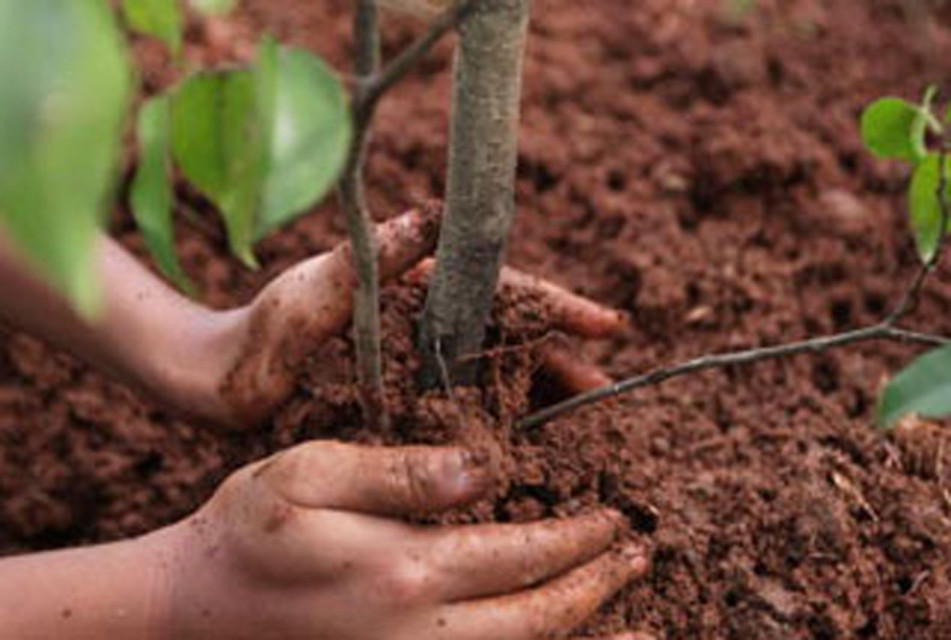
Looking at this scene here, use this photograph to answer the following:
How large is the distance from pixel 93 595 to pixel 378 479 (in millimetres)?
311

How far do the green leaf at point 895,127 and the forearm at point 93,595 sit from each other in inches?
27.7

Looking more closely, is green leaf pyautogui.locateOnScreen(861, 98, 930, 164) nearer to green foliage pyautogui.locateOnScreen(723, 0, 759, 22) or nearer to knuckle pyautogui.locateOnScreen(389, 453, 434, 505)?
knuckle pyautogui.locateOnScreen(389, 453, 434, 505)

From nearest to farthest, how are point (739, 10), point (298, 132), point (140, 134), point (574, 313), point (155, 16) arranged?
point (298, 132)
point (140, 134)
point (155, 16)
point (574, 313)
point (739, 10)

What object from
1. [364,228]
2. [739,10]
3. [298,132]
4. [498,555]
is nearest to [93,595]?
[498,555]

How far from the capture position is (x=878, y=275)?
1763 mm

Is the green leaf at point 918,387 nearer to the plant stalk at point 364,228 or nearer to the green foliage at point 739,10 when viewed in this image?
the plant stalk at point 364,228

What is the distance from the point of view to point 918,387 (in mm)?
908

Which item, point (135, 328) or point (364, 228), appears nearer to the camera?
point (364, 228)

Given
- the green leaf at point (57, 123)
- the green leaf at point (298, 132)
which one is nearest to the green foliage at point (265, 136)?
the green leaf at point (298, 132)

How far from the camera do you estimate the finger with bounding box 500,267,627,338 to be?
1.30 m

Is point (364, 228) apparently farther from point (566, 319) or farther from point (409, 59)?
point (566, 319)

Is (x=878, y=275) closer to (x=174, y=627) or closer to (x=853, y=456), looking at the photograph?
(x=853, y=456)

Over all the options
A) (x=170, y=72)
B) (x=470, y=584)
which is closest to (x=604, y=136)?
(x=170, y=72)

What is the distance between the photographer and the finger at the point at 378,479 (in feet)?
3.54
